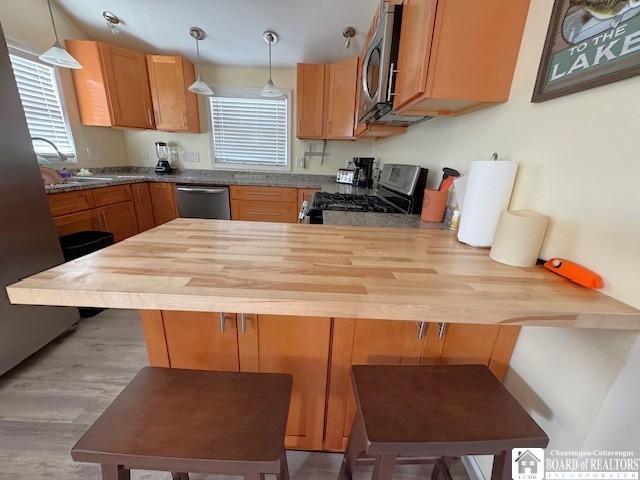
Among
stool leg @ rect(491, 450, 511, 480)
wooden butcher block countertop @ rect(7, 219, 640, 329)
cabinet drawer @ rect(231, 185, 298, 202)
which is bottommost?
stool leg @ rect(491, 450, 511, 480)

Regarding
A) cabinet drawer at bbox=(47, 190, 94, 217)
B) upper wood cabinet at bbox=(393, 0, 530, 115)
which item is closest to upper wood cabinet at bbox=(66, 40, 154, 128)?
cabinet drawer at bbox=(47, 190, 94, 217)

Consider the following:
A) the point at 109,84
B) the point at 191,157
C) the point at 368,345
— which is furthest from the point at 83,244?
the point at 368,345

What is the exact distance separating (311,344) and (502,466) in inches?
24.2

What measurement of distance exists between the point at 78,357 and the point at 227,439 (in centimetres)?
174

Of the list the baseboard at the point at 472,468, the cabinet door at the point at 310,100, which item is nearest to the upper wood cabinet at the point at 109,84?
the cabinet door at the point at 310,100

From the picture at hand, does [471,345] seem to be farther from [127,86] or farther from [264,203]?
[127,86]

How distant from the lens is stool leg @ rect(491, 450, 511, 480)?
2.22 ft

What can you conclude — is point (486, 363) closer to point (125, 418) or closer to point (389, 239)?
point (389, 239)

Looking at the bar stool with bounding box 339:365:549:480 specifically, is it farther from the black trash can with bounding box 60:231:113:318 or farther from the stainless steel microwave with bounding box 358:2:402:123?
the black trash can with bounding box 60:231:113:318

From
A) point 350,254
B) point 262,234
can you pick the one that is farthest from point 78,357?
point 350,254

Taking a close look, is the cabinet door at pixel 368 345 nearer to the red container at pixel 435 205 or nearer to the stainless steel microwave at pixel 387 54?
the red container at pixel 435 205

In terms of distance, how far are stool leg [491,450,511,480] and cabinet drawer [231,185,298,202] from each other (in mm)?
2897

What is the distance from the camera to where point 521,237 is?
774 millimetres

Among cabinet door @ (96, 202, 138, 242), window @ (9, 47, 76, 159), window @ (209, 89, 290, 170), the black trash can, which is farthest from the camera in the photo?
window @ (209, 89, 290, 170)
